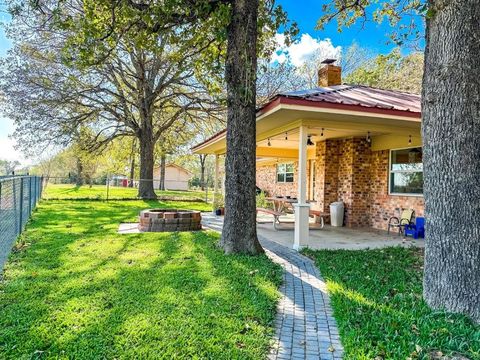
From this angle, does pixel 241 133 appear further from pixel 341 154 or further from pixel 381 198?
pixel 341 154

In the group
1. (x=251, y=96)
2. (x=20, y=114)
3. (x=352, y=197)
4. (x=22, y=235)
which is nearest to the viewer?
(x=251, y=96)

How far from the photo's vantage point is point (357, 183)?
419 inches

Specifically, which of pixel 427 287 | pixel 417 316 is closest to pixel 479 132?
pixel 427 287

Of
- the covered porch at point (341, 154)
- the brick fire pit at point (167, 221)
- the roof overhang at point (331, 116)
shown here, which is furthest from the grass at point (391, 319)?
the brick fire pit at point (167, 221)

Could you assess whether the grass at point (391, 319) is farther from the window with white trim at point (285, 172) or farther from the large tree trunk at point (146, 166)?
the large tree trunk at point (146, 166)

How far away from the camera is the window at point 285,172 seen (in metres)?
16.5

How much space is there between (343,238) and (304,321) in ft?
17.3

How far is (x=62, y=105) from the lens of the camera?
16.2 meters

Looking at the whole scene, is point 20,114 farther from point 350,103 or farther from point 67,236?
point 350,103

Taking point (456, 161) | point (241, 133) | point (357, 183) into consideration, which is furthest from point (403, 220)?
point (456, 161)

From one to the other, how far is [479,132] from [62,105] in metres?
16.9

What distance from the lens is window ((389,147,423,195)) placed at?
29.6 feet

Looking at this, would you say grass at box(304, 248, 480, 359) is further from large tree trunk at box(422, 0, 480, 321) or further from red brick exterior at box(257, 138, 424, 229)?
red brick exterior at box(257, 138, 424, 229)

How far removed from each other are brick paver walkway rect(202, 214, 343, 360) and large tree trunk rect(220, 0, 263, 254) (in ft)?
3.53
